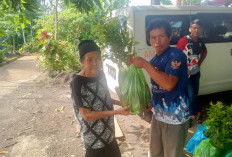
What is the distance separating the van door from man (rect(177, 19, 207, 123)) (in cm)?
65

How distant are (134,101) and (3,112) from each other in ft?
14.8

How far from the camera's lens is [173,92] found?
1.65 metres

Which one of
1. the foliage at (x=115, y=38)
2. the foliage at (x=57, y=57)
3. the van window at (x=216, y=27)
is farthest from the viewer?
the foliage at (x=57, y=57)

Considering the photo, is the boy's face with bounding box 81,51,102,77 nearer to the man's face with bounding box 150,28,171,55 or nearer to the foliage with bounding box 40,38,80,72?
the man's face with bounding box 150,28,171,55

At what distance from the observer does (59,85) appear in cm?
684

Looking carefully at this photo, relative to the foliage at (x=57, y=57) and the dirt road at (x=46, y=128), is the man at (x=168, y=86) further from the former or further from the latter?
the foliage at (x=57, y=57)

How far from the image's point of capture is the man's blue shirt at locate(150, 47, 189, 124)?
1.54 m

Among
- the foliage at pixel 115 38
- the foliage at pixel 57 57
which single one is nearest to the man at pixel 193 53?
the foliage at pixel 115 38

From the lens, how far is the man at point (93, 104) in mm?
1466

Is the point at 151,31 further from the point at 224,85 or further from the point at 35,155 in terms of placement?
the point at 224,85

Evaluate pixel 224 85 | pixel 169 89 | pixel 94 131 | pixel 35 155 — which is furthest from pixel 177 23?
pixel 35 155

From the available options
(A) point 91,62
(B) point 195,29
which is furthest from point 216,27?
(A) point 91,62

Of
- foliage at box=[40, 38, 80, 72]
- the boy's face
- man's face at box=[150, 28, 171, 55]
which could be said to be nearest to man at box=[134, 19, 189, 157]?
man's face at box=[150, 28, 171, 55]

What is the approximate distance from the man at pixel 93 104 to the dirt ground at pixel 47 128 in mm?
1437
